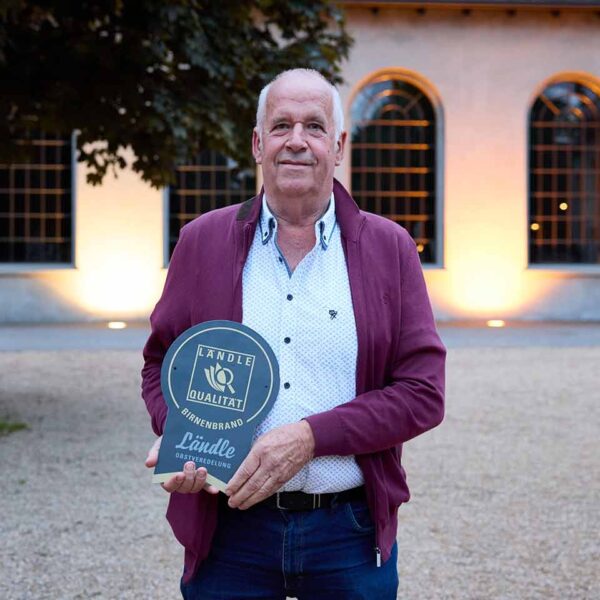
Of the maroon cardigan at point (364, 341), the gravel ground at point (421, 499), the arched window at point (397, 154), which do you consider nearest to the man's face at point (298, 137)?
the maroon cardigan at point (364, 341)

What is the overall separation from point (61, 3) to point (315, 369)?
6915 mm

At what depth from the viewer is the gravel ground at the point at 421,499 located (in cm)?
460

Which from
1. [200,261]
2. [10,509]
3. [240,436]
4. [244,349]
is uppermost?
[200,261]

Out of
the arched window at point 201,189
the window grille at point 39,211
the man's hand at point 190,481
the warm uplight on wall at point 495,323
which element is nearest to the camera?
the man's hand at point 190,481

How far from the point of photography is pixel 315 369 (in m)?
2.07

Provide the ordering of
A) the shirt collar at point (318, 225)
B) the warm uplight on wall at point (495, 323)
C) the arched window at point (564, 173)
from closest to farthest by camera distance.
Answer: the shirt collar at point (318, 225) < the warm uplight on wall at point (495, 323) < the arched window at point (564, 173)

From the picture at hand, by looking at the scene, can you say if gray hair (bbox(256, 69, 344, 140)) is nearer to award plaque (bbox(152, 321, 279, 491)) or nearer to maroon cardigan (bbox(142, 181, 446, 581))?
maroon cardigan (bbox(142, 181, 446, 581))

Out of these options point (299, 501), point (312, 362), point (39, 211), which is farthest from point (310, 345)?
point (39, 211)

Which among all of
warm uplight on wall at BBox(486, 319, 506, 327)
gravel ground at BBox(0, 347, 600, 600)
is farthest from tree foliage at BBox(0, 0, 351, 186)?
warm uplight on wall at BBox(486, 319, 506, 327)

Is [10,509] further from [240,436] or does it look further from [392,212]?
[392,212]

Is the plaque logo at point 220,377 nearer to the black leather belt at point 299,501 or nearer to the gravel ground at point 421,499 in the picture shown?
the black leather belt at point 299,501

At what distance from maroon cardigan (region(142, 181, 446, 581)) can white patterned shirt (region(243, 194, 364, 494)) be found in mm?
28

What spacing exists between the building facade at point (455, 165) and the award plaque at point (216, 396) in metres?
16.9

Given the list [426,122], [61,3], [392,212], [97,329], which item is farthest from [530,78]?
[61,3]
